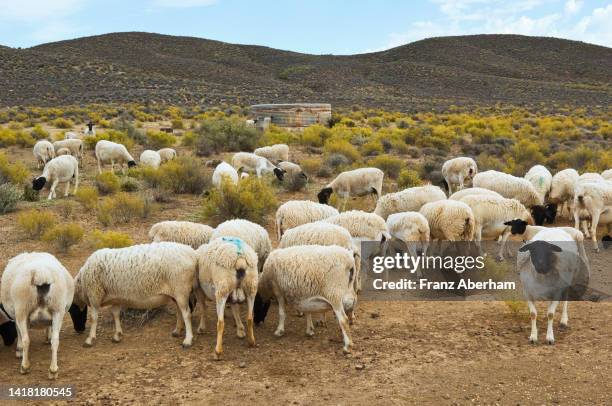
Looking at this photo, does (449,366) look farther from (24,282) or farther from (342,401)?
(24,282)

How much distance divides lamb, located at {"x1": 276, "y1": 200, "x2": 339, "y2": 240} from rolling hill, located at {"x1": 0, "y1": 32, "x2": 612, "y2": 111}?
4002 centimetres

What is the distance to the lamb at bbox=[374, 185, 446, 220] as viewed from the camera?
11627mm

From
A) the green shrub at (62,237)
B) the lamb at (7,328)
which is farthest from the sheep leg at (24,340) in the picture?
the green shrub at (62,237)

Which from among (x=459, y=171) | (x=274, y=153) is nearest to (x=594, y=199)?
(x=459, y=171)

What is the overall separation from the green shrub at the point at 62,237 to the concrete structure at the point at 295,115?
70.6 ft

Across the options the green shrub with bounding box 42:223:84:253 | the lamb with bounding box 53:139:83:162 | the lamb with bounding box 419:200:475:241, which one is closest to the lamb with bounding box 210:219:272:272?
the lamb with bounding box 419:200:475:241

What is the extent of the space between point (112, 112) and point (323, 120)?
15.2 meters

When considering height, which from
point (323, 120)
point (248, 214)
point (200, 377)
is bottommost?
point (200, 377)

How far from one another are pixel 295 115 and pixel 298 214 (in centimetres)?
2340

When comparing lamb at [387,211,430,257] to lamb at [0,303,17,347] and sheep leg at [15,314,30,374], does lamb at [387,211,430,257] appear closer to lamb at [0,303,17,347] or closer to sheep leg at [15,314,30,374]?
sheep leg at [15,314,30,374]

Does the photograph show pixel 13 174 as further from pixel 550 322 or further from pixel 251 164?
pixel 550 322

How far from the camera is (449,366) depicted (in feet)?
22.0

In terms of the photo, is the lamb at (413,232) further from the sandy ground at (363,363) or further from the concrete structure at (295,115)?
the concrete structure at (295,115)

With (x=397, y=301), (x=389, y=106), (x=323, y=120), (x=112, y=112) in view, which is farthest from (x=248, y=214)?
(x=389, y=106)
